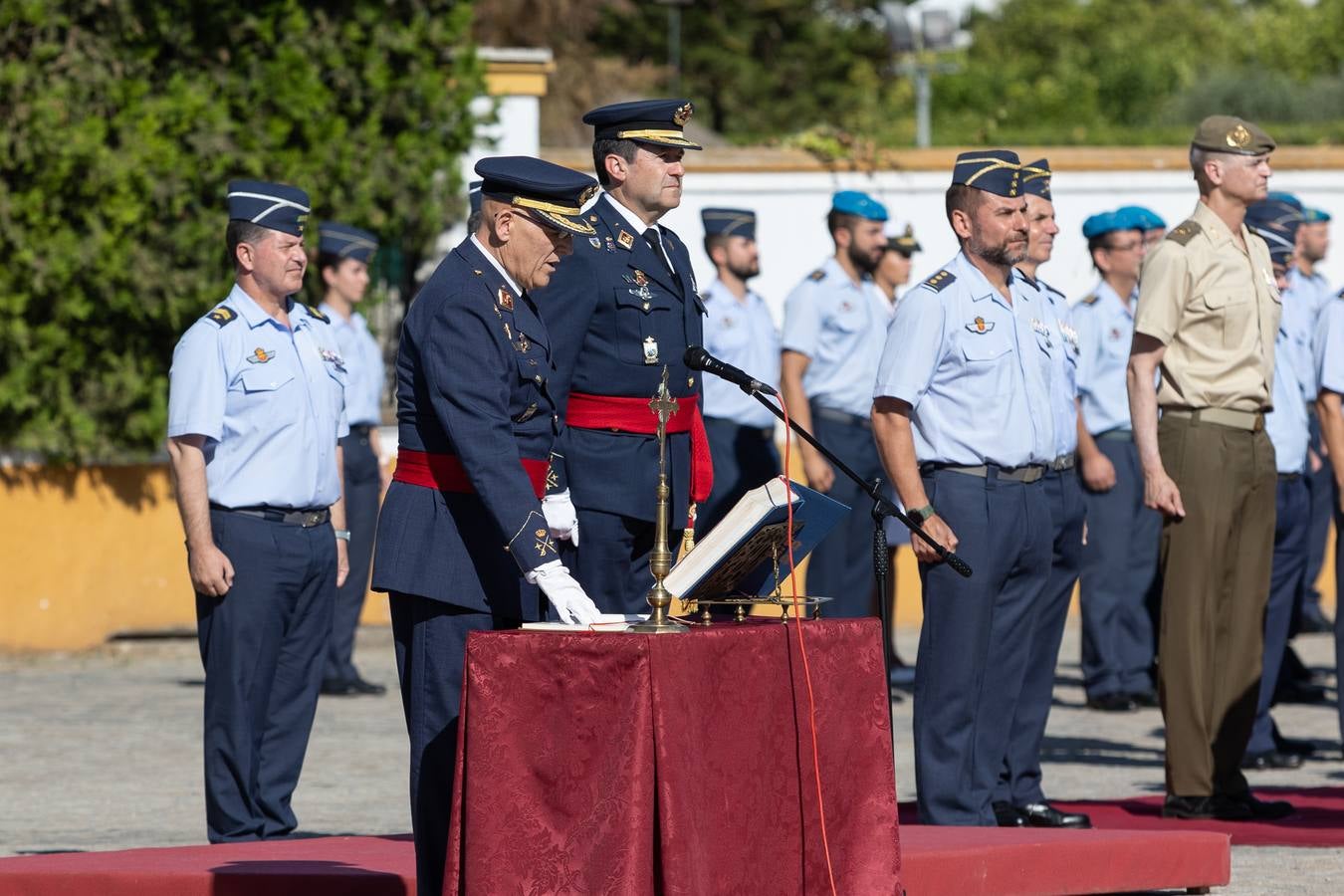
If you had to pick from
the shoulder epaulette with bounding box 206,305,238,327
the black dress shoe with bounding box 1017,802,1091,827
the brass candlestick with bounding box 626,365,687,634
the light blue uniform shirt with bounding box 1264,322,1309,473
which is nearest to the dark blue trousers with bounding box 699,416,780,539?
the light blue uniform shirt with bounding box 1264,322,1309,473

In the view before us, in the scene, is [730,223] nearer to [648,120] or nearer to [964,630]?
[964,630]

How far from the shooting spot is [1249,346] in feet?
27.4

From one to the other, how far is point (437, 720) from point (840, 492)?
641cm

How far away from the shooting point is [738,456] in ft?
39.3

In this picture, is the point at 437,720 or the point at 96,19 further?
the point at 96,19

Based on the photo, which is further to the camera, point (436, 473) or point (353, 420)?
point (353, 420)

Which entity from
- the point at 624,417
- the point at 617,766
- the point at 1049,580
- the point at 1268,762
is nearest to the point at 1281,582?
the point at 1268,762

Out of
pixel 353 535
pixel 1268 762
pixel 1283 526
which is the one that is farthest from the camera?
pixel 353 535

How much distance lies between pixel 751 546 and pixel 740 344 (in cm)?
668

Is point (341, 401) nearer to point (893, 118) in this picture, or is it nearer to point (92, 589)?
point (92, 589)

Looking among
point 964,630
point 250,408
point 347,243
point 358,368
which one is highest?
point 347,243

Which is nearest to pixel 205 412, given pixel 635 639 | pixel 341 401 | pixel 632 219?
pixel 341 401

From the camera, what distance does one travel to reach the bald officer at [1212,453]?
8.29 metres

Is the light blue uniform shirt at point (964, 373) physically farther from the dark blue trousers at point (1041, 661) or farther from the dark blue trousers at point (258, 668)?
the dark blue trousers at point (258, 668)
